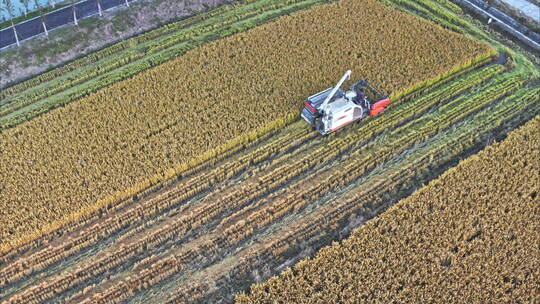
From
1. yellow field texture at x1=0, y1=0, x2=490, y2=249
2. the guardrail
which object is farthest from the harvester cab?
the guardrail

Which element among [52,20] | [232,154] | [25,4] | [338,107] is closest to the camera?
[232,154]

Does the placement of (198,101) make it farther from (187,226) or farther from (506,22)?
(506,22)

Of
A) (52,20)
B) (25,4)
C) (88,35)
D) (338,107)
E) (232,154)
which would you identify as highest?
(25,4)

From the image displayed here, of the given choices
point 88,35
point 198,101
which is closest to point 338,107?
point 198,101

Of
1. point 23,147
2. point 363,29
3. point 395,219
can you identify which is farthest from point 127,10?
point 395,219

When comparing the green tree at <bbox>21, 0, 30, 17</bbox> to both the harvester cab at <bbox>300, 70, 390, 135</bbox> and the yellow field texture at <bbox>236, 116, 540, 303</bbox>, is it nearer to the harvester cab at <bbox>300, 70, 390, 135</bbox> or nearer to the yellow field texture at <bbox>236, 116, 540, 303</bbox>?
the harvester cab at <bbox>300, 70, 390, 135</bbox>
